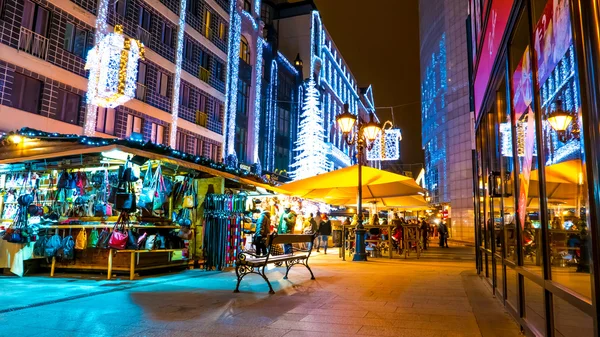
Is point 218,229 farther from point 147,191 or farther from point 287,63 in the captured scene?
point 287,63

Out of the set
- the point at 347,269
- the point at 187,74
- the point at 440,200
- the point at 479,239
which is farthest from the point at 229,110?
the point at 440,200

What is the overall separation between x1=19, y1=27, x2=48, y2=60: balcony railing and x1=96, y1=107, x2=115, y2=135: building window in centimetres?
324

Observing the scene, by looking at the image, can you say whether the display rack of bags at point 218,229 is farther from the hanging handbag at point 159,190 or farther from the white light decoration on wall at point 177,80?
the white light decoration on wall at point 177,80

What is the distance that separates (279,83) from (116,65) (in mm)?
22390

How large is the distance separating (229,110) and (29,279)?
20.1m

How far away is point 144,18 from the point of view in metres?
21.2

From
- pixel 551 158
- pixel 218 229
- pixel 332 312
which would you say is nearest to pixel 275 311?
pixel 332 312

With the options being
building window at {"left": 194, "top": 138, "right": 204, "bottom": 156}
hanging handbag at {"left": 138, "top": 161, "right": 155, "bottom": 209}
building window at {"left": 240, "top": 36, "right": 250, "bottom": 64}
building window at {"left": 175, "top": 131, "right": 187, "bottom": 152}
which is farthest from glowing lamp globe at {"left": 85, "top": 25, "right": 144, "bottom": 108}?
building window at {"left": 240, "top": 36, "right": 250, "bottom": 64}

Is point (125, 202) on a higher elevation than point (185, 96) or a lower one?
lower

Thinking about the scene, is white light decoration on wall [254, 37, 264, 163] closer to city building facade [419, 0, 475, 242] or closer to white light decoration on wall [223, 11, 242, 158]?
white light decoration on wall [223, 11, 242, 158]

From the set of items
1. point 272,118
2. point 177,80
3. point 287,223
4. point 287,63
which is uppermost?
point 287,63

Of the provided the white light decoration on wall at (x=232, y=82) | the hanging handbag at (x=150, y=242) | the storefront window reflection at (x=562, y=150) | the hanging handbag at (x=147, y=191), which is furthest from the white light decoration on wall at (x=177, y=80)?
the storefront window reflection at (x=562, y=150)

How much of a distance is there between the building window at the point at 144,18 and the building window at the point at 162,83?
225cm

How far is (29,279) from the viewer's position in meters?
9.20
